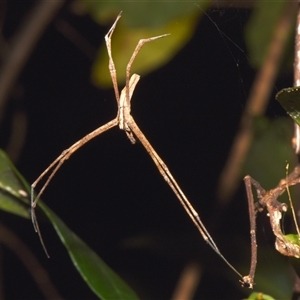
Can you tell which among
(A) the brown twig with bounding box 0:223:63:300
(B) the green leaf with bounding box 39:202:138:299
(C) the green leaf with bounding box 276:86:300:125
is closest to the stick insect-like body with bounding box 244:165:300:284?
(C) the green leaf with bounding box 276:86:300:125

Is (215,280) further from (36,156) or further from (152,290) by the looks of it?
(36,156)

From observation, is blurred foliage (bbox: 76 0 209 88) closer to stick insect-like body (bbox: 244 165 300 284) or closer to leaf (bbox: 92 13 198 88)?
leaf (bbox: 92 13 198 88)

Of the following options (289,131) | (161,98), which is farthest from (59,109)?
(289,131)

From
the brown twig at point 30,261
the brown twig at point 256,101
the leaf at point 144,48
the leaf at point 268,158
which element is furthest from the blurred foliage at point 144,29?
the brown twig at point 30,261

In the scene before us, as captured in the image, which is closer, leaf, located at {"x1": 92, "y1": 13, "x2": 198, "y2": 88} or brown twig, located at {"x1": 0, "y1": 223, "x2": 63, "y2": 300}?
leaf, located at {"x1": 92, "y1": 13, "x2": 198, "y2": 88}

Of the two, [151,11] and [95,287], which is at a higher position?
[151,11]

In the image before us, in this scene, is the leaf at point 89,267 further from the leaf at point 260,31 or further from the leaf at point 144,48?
the leaf at point 260,31

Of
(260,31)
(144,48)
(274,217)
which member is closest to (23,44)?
(144,48)

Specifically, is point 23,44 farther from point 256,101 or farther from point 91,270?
point 91,270
